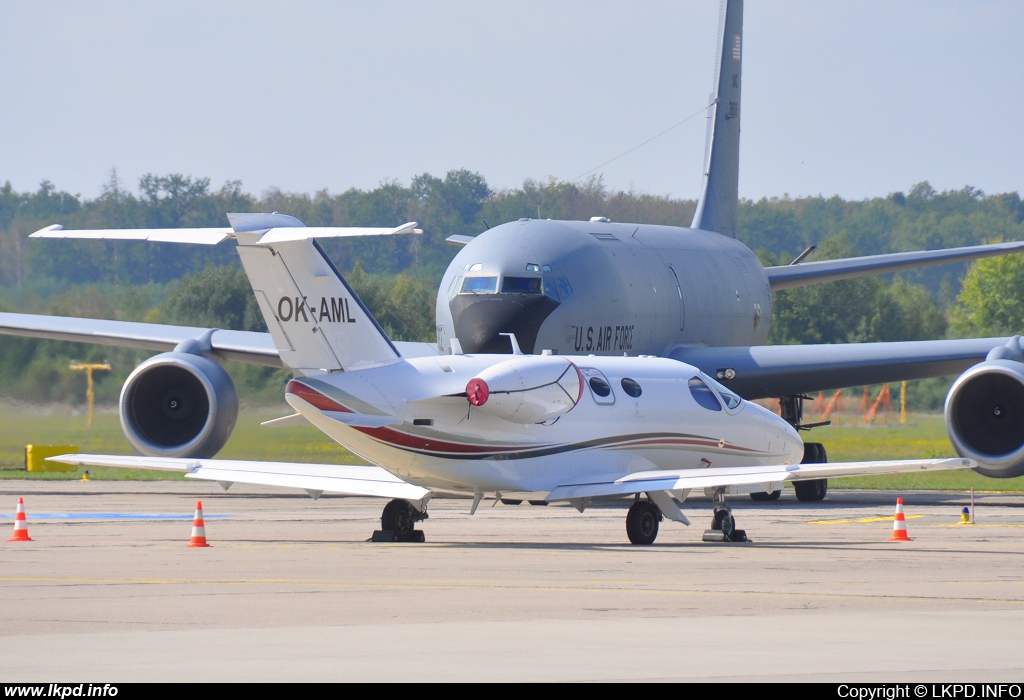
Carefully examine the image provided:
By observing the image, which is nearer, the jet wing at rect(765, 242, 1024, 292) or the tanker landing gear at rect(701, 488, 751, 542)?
the tanker landing gear at rect(701, 488, 751, 542)

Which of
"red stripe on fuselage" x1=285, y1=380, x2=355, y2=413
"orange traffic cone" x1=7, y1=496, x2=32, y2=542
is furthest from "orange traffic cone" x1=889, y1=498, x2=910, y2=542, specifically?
"orange traffic cone" x1=7, y1=496, x2=32, y2=542

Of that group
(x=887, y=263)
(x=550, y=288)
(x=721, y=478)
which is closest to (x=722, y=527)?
(x=721, y=478)

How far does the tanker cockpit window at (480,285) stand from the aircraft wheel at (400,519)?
830 cm

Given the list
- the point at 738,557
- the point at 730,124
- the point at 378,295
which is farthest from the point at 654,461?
the point at 378,295

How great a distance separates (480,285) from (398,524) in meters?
8.70

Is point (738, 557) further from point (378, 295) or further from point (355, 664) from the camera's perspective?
point (378, 295)

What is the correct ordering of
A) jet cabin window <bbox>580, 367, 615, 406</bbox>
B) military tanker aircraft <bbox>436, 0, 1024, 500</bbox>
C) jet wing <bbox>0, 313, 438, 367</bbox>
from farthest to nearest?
1. jet wing <bbox>0, 313, 438, 367</bbox>
2. military tanker aircraft <bbox>436, 0, 1024, 500</bbox>
3. jet cabin window <bbox>580, 367, 615, 406</bbox>

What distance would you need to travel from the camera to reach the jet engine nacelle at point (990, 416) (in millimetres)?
26141

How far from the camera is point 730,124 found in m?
38.3

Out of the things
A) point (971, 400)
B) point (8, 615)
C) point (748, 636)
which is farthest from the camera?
point (971, 400)

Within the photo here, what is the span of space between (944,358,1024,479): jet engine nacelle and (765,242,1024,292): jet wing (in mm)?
4686

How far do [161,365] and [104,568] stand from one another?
14052 millimetres

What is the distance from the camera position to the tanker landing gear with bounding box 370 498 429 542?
63.0ft

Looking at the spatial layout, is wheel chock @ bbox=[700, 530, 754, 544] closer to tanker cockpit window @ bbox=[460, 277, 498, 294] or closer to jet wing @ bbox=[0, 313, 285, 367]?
tanker cockpit window @ bbox=[460, 277, 498, 294]
